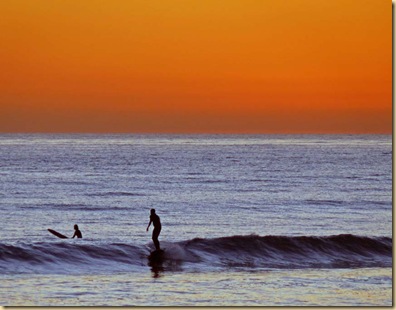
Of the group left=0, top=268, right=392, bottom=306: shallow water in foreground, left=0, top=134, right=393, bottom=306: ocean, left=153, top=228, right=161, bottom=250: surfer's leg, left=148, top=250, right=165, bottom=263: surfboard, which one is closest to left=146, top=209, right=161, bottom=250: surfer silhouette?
left=153, top=228, right=161, bottom=250: surfer's leg

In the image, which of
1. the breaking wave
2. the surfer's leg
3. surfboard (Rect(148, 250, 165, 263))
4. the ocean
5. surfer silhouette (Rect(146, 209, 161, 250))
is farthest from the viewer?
the surfer's leg

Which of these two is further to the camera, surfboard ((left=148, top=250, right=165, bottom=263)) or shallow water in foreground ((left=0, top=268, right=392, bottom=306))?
surfboard ((left=148, top=250, right=165, bottom=263))

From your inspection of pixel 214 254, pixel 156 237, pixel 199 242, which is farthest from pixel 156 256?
pixel 199 242

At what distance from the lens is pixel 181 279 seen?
20.3 meters

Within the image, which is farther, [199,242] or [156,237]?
[199,242]

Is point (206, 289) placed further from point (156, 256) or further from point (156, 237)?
point (156, 256)

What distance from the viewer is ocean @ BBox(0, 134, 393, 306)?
58.6 ft

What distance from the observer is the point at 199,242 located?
26422 millimetres

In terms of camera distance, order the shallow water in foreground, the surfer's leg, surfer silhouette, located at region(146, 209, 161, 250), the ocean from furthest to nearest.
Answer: the surfer's leg < surfer silhouette, located at region(146, 209, 161, 250) < the ocean < the shallow water in foreground

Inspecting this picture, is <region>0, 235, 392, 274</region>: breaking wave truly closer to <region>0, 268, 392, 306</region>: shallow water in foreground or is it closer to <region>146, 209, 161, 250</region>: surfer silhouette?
<region>146, 209, 161, 250</region>: surfer silhouette

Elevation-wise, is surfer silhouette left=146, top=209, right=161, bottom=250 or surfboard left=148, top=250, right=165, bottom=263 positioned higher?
surfer silhouette left=146, top=209, right=161, bottom=250

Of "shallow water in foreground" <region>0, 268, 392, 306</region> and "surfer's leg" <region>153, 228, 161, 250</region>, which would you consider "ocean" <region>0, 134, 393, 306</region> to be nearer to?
"shallow water in foreground" <region>0, 268, 392, 306</region>

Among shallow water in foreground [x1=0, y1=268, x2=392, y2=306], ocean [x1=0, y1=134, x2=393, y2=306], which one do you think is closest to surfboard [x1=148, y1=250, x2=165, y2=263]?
ocean [x1=0, y1=134, x2=393, y2=306]

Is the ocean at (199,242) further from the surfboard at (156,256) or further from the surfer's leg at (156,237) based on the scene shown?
the surfer's leg at (156,237)
